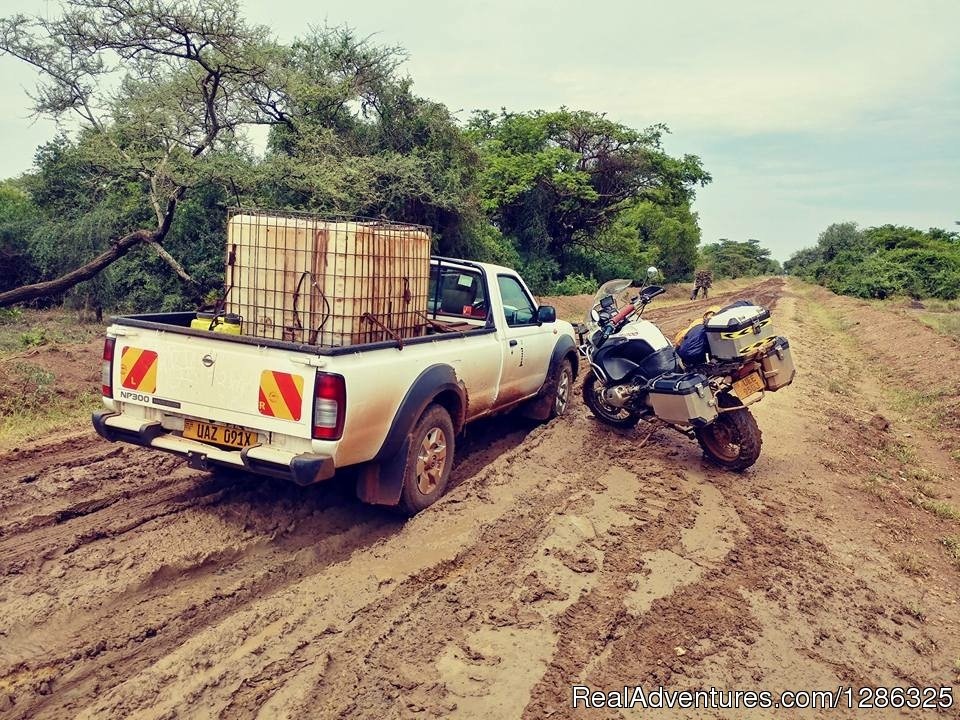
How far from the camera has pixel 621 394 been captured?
22.1 ft

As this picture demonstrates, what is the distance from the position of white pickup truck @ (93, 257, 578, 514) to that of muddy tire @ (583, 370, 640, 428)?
2.07m

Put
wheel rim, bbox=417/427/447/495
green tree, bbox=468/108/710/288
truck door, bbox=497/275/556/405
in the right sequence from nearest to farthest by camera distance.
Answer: wheel rim, bbox=417/427/447/495, truck door, bbox=497/275/556/405, green tree, bbox=468/108/710/288

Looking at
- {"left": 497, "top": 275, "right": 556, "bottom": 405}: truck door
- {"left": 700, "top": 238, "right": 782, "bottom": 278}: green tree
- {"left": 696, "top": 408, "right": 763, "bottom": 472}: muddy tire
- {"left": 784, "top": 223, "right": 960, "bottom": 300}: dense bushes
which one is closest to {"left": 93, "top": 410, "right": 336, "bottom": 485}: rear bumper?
{"left": 497, "top": 275, "right": 556, "bottom": 405}: truck door

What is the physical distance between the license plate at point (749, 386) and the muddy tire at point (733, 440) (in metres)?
0.14

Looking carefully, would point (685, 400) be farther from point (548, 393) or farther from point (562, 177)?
point (562, 177)

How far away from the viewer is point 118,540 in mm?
4418

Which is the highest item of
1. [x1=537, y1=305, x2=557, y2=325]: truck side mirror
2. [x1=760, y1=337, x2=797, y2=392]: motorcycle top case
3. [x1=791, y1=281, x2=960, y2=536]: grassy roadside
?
[x1=537, y1=305, x2=557, y2=325]: truck side mirror

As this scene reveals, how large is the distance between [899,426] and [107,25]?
13785 mm

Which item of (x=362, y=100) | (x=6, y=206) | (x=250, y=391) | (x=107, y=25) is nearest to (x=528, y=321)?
(x=250, y=391)

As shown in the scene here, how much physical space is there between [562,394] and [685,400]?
2413 mm

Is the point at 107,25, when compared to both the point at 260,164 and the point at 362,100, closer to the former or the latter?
the point at 260,164

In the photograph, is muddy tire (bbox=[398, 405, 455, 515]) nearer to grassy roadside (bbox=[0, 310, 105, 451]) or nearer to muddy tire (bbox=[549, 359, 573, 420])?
muddy tire (bbox=[549, 359, 573, 420])

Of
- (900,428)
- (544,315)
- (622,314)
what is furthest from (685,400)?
(900,428)

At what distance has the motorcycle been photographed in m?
5.98
